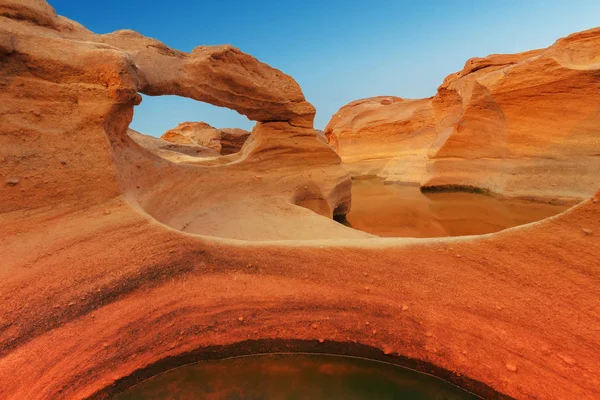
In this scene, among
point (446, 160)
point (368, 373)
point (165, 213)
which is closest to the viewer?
point (368, 373)

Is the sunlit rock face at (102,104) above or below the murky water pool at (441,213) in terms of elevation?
above

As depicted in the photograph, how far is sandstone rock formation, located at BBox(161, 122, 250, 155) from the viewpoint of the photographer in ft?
36.0

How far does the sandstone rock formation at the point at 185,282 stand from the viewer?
1790mm

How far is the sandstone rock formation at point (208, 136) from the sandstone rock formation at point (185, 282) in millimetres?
7853

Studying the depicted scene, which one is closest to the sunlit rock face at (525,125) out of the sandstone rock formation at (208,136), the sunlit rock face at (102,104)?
the sunlit rock face at (102,104)

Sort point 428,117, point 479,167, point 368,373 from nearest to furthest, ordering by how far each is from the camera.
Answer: point 368,373
point 479,167
point 428,117

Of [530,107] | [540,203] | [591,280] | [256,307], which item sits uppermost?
[530,107]

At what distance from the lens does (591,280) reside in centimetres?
174

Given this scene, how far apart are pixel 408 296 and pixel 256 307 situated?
106cm

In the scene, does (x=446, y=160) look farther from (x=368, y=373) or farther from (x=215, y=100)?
(x=368, y=373)

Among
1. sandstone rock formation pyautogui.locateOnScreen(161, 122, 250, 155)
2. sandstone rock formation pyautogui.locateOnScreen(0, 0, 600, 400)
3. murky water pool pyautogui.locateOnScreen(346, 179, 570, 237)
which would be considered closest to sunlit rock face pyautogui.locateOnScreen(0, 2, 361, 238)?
sandstone rock formation pyautogui.locateOnScreen(0, 0, 600, 400)

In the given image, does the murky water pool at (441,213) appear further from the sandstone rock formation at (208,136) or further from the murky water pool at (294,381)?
the sandstone rock formation at (208,136)

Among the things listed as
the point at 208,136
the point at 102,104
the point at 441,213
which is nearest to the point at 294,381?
the point at 102,104

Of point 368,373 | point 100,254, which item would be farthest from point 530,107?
point 100,254
